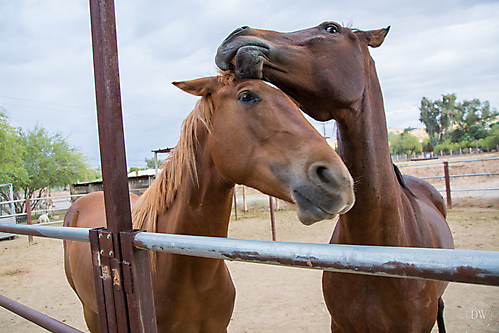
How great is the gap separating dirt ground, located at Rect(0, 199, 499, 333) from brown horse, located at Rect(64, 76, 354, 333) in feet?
6.64

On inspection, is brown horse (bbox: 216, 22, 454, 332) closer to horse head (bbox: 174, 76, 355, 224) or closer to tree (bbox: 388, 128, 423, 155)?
horse head (bbox: 174, 76, 355, 224)

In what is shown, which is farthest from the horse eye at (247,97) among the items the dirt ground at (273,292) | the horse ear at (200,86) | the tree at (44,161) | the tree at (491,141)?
the tree at (491,141)

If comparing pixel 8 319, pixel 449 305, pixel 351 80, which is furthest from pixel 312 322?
pixel 8 319

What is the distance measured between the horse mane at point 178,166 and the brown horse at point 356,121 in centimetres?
29

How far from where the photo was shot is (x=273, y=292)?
4156 mm

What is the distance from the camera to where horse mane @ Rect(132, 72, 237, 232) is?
5.06ft

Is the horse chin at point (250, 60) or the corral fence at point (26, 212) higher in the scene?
the horse chin at point (250, 60)

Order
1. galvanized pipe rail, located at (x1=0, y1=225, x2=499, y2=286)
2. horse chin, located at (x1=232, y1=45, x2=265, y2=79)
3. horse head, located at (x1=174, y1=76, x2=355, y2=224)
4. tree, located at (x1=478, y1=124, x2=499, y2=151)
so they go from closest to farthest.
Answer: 1. galvanized pipe rail, located at (x1=0, y1=225, x2=499, y2=286)
2. horse head, located at (x1=174, y1=76, x2=355, y2=224)
3. horse chin, located at (x1=232, y1=45, x2=265, y2=79)
4. tree, located at (x1=478, y1=124, x2=499, y2=151)

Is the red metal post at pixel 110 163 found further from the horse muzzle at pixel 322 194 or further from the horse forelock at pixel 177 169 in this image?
the horse muzzle at pixel 322 194

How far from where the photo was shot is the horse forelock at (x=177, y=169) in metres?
1.55

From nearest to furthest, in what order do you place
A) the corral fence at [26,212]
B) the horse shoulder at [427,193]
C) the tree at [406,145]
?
1. the horse shoulder at [427,193]
2. the corral fence at [26,212]
3. the tree at [406,145]

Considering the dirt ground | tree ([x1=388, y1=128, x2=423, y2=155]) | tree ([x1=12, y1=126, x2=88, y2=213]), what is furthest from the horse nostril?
tree ([x1=388, y1=128, x2=423, y2=155])

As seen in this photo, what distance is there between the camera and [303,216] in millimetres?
1066

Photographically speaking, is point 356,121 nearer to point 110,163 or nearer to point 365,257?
point 365,257
